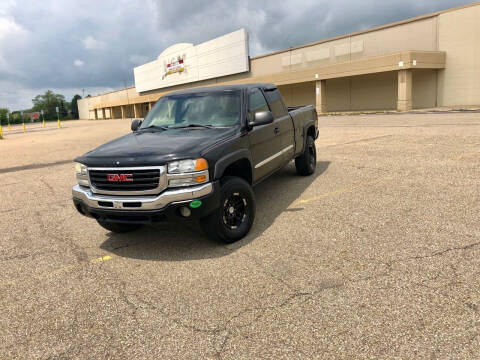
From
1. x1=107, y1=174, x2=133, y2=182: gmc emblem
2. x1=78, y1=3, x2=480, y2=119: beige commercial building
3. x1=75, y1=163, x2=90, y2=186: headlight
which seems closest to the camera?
x1=107, y1=174, x2=133, y2=182: gmc emblem

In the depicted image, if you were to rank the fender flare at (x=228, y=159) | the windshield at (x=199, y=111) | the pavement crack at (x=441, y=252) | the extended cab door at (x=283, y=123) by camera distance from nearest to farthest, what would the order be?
the pavement crack at (x=441, y=252) → the fender flare at (x=228, y=159) → the windshield at (x=199, y=111) → the extended cab door at (x=283, y=123)

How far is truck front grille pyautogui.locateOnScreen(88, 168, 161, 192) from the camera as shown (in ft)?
12.9

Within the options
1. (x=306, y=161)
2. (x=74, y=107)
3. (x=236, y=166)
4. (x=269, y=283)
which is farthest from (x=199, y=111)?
(x=74, y=107)

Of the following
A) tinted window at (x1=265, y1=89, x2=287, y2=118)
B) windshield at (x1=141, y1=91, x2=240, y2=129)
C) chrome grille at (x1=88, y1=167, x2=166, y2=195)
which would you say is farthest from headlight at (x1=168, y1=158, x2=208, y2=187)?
tinted window at (x1=265, y1=89, x2=287, y2=118)

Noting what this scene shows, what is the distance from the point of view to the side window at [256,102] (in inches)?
212

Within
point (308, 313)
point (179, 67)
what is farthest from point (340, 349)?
point (179, 67)

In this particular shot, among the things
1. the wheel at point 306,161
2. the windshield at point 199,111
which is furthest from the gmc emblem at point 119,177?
the wheel at point 306,161

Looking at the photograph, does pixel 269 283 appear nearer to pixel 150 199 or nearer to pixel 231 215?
pixel 231 215

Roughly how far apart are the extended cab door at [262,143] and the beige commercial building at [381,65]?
27.4 m

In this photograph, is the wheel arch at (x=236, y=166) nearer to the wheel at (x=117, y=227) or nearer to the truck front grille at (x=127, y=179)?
the truck front grille at (x=127, y=179)

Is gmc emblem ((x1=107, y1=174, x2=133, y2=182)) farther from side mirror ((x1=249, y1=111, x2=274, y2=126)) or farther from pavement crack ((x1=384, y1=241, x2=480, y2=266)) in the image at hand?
pavement crack ((x1=384, y1=241, x2=480, y2=266))

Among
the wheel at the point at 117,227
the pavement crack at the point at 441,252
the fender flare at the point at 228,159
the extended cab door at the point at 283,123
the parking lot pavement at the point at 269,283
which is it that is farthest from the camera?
the extended cab door at the point at 283,123

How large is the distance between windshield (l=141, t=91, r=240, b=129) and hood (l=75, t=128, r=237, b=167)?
270mm

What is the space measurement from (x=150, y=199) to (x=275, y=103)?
327 centimetres
